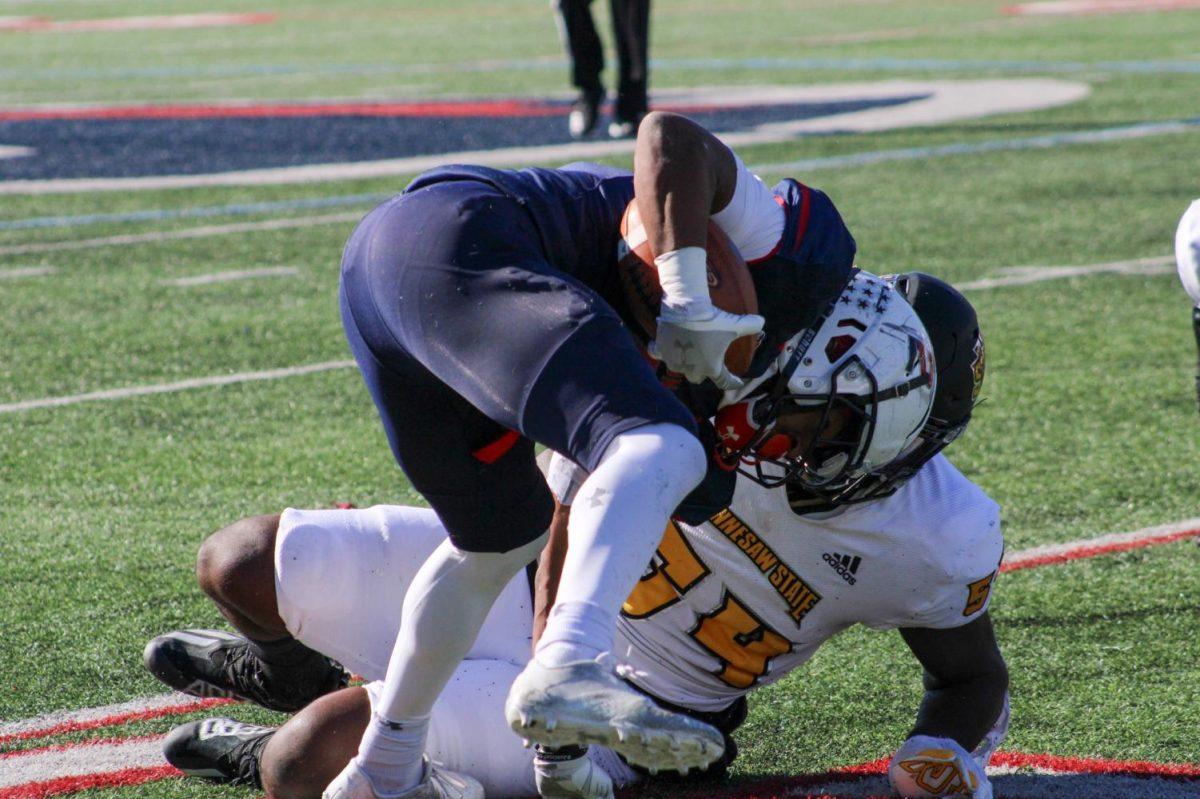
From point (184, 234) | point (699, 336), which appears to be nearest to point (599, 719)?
point (699, 336)

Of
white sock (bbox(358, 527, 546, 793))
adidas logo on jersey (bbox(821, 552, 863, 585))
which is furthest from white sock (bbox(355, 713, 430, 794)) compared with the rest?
adidas logo on jersey (bbox(821, 552, 863, 585))

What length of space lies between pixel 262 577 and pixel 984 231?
576 cm

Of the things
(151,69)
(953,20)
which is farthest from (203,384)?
(953,20)

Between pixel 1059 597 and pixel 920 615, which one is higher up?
pixel 920 615

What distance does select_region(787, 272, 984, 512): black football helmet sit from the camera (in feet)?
8.79

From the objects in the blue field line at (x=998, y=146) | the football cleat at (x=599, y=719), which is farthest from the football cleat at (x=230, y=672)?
the blue field line at (x=998, y=146)

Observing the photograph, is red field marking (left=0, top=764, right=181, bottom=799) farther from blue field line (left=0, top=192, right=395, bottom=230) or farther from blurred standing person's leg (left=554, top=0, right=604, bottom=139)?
blurred standing person's leg (left=554, top=0, right=604, bottom=139)

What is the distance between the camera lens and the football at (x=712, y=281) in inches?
94.9

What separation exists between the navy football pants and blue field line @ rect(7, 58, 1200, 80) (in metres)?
12.6

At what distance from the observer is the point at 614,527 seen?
6.49 ft

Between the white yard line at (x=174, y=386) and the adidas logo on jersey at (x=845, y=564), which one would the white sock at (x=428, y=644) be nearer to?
the adidas logo on jersey at (x=845, y=564)

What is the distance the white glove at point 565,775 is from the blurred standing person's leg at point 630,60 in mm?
8490

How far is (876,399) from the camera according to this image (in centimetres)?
→ 249

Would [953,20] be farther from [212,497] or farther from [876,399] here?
[876,399]
